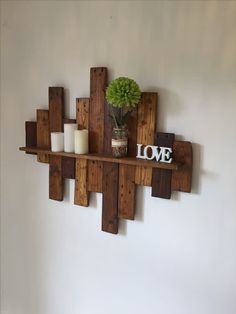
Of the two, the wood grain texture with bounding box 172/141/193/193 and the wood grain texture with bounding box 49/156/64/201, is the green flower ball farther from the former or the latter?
the wood grain texture with bounding box 49/156/64/201

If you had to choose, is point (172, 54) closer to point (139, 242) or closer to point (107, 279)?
point (139, 242)

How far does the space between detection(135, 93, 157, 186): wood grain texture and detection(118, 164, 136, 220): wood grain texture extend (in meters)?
0.03

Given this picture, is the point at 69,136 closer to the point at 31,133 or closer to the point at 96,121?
the point at 96,121

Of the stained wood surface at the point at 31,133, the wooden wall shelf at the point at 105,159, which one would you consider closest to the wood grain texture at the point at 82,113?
the wooden wall shelf at the point at 105,159

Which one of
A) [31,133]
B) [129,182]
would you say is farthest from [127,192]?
[31,133]

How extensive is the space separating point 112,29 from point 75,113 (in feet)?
1.51

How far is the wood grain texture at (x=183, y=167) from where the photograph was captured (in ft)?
4.46

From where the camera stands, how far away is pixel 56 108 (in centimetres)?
167

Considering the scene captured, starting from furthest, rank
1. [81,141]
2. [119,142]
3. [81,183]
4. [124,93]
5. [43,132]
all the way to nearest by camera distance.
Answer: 1. [43,132]
2. [81,183]
3. [81,141]
4. [119,142]
5. [124,93]

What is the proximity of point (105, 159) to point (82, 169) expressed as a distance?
207mm

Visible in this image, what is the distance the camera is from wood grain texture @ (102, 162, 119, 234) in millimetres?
1523

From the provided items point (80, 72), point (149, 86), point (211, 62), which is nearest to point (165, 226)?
point (149, 86)

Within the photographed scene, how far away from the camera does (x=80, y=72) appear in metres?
1.62

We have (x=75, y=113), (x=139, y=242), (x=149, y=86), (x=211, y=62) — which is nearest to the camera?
(x=211, y=62)
